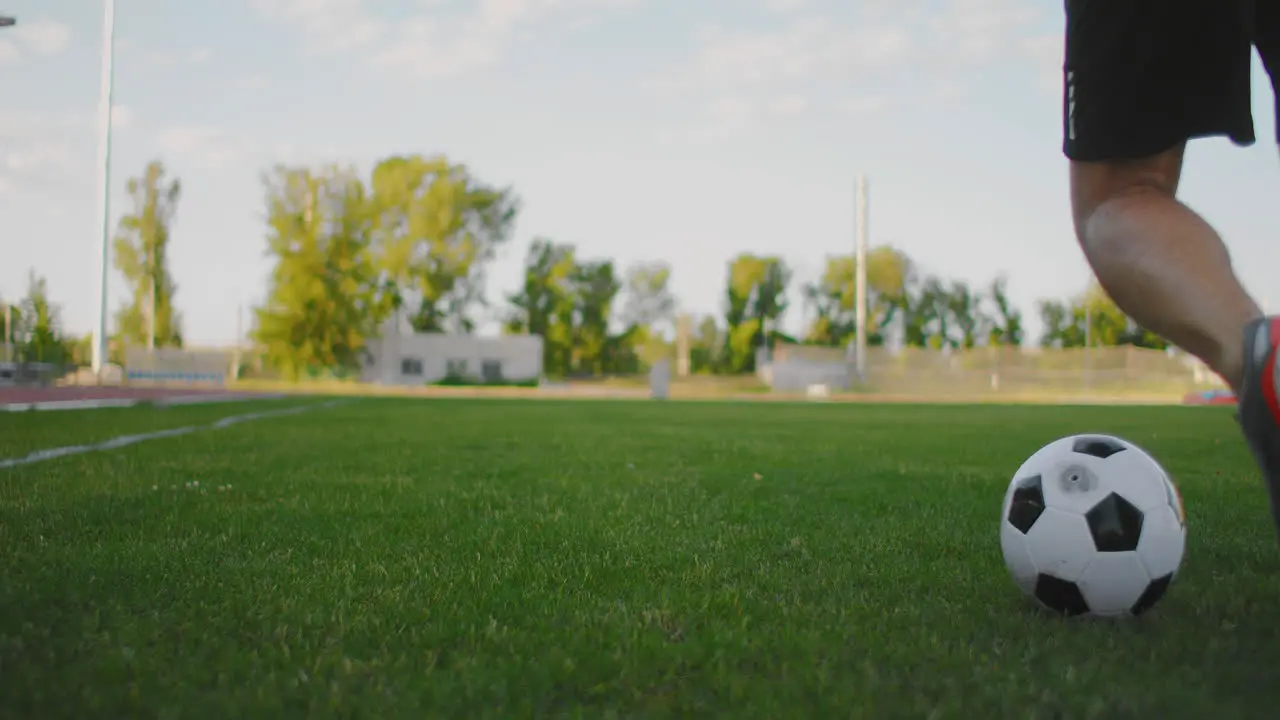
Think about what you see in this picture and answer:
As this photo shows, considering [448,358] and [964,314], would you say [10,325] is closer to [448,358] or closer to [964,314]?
[448,358]

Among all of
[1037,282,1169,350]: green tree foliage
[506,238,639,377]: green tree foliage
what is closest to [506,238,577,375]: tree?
[506,238,639,377]: green tree foliage

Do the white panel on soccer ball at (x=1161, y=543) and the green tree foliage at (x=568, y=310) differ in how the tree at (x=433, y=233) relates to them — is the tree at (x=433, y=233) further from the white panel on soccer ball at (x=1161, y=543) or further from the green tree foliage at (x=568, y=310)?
the white panel on soccer ball at (x=1161, y=543)

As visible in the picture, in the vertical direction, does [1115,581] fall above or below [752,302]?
below

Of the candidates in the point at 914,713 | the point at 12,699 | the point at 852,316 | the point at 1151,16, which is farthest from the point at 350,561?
the point at 852,316

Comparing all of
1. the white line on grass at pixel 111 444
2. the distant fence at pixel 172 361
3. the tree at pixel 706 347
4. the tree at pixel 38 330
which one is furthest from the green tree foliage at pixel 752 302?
the white line on grass at pixel 111 444

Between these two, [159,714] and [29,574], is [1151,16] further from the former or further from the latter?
[29,574]

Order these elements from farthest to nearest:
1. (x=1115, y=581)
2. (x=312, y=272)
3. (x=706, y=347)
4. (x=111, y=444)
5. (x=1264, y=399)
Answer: (x=706, y=347), (x=312, y=272), (x=111, y=444), (x=1115, y=581), (x=1264, y=399)

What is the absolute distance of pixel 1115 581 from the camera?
2.09 meters

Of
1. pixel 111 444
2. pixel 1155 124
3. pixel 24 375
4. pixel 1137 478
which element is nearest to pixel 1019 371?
pixel 24 375

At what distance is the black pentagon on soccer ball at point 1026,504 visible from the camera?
2.27m

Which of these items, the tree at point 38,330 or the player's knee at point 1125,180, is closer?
the player's knee at point 1125,180

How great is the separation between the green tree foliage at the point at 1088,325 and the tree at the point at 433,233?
142ft

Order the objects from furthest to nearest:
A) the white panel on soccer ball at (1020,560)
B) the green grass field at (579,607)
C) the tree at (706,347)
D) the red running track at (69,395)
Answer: the tree at (706,347), the red running track at (69,395), the white panel on soccer ball at (1020,560), the green grass field at (579,607)

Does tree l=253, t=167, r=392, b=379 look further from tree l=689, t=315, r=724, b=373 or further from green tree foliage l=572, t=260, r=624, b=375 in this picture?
tree l=689, t=315, r=724, b=373
